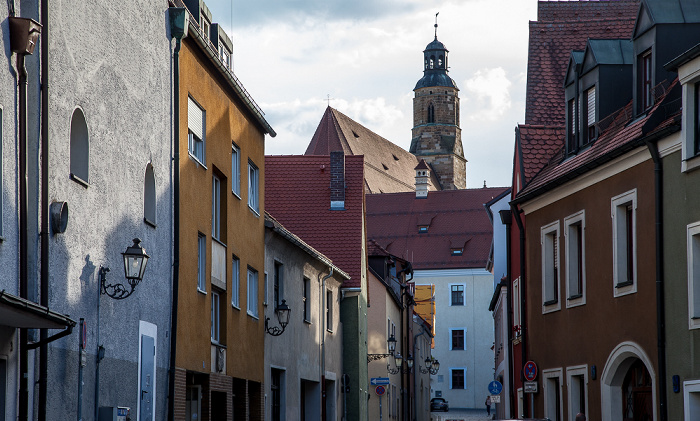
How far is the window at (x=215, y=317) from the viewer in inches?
813

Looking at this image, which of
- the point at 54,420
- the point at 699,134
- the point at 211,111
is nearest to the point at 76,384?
the point at 54,420

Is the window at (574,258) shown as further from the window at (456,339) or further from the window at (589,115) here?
the window at (456,339)

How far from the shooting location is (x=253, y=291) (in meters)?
24.1

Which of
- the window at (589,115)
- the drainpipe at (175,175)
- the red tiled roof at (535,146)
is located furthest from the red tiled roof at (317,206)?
the drainpipe at (175,175)

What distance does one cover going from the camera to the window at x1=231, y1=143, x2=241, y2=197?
881 inches

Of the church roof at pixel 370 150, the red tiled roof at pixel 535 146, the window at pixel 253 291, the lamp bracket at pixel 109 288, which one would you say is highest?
the church roof at pixel 370 150

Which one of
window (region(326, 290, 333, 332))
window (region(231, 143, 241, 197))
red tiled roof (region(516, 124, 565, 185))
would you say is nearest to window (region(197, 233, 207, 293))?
window (region(231, 143, 241, 197))

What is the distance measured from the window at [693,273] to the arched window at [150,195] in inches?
326

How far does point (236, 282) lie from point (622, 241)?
314 inches

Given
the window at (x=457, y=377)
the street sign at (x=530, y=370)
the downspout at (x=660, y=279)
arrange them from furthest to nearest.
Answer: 1. the window at (x=457, y=377)
2. the street sign at (x=530, y=370)
3. the downspout at (x=660, y=279)

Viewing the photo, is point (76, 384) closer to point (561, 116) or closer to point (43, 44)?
point (43, 44)

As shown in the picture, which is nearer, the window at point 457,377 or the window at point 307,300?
the window at point 307,300

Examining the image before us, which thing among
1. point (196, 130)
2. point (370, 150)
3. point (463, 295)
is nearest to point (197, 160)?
point (196, 130)

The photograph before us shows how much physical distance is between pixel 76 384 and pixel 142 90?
4997mm
